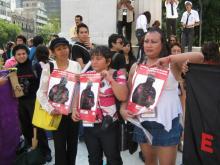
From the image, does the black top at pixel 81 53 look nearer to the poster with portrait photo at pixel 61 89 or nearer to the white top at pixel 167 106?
the poster with portrait photo at pixel 61 89

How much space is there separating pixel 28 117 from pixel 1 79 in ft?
3.89

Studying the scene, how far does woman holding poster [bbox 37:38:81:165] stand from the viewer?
4985mm

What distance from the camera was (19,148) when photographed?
622 centimetres

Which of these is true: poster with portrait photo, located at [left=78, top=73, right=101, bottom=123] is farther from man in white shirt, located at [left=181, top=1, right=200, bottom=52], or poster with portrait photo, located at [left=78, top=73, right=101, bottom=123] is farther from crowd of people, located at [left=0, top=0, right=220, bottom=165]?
man in white shirt, located at [left=181, top=1, right=200, bottom=52]

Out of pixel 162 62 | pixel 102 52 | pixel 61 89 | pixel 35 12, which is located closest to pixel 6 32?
pixel 35 12

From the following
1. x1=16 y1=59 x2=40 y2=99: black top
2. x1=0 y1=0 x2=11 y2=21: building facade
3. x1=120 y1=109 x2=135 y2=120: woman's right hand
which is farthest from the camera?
x1=0 y1=0 x2=11 y2=21: building facade

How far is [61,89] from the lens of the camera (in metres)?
4.82

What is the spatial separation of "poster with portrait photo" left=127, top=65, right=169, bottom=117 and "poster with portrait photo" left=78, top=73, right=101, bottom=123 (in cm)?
42

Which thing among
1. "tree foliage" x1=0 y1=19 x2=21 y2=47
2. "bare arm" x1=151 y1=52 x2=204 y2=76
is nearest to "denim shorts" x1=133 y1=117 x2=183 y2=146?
"bare arm" x1=151 y1=52 x2=204 y2=76

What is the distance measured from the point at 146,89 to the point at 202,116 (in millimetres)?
629

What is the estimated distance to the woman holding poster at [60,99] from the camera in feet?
16.4

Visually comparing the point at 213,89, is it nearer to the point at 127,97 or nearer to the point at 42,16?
the point at 127,97

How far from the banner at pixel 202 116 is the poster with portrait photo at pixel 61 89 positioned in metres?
1.37

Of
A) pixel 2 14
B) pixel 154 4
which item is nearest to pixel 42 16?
pixel 2 14
